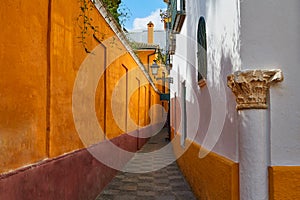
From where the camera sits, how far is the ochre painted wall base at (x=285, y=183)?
2.85 metres

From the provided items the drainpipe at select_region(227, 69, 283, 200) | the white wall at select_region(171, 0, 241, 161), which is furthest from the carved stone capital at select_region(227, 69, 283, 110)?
the white wall at select_region(171, 0, 241, 161)

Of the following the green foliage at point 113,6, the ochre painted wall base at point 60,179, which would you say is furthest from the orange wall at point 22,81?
the green foliage at point 113,6

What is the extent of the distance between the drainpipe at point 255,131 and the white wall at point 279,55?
2.9 inches

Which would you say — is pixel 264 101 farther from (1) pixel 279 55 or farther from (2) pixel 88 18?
(2) pixel 88 18

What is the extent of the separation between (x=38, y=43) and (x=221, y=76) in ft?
6.99

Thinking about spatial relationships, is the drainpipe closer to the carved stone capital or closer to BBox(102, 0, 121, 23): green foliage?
the carved stone capital

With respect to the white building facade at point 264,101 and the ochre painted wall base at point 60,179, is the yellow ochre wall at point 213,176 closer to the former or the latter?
the white building facade at point 264,101

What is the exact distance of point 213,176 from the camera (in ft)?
13.3

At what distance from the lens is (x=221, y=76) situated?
3.76m

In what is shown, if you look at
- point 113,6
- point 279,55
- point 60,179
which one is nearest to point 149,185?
point 60,179

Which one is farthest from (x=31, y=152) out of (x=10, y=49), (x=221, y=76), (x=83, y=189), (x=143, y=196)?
(x=143, y=196)

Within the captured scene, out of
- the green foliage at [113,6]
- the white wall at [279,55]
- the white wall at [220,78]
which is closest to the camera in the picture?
the white wall at [279,55]

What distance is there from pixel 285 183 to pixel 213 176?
4.21 ft

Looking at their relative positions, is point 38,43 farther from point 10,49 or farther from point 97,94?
point 97,94
